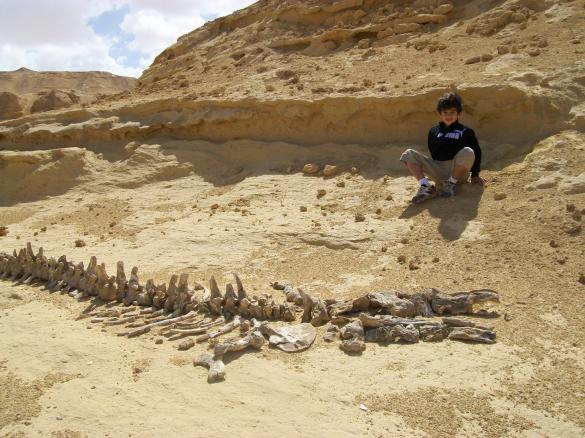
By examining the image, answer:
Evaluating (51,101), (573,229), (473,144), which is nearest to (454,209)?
(473,144)

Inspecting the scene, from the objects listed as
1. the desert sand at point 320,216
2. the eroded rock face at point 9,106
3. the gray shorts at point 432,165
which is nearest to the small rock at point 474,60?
the desert sand at point 320,216

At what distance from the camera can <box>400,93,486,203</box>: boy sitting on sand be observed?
6.54 meters

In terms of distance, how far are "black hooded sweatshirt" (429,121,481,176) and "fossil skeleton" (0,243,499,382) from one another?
274 centimetres

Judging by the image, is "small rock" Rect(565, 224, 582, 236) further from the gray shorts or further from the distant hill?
the distant hill

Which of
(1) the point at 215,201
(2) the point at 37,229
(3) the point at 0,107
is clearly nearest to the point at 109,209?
(2) the point at 37,229

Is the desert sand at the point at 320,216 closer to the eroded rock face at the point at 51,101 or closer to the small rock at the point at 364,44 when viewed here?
the small rock at the point at 364,44

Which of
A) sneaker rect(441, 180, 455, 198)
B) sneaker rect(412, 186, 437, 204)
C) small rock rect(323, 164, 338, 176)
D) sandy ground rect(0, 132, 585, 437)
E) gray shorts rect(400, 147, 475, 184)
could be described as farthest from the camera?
small rock rect(323, 164, 338, 176)

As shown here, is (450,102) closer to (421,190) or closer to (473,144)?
(473,144)

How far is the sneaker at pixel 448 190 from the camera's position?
6.66 m

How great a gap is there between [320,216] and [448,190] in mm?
1728

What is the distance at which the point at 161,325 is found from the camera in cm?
458

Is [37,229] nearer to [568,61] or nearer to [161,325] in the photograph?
[161,325]

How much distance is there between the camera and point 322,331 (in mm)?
4184

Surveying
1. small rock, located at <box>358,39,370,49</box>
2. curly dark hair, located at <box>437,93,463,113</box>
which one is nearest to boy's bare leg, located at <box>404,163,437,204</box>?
curly dark hair, located at <box>437,93,463,113</box>
